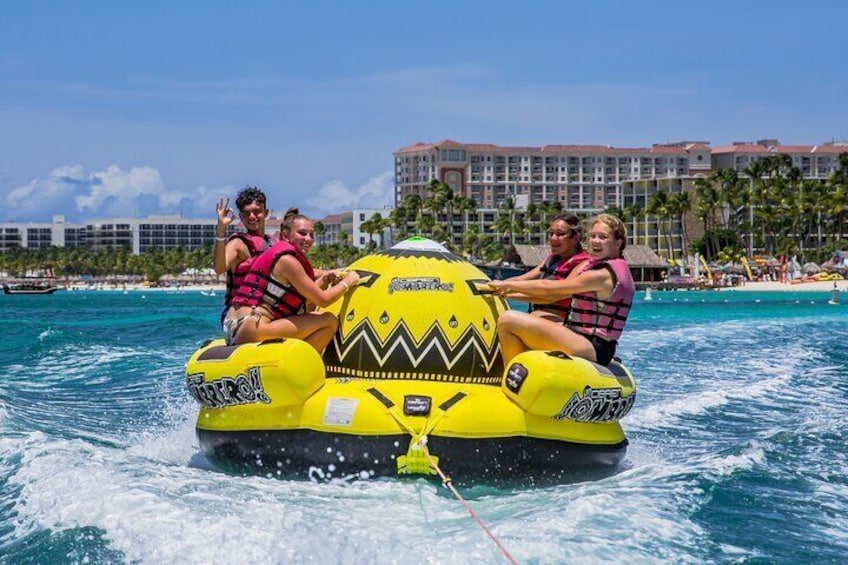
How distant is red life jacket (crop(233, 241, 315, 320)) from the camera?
21.6 feet

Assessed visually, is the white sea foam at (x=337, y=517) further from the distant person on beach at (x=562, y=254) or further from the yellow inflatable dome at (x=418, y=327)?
the distant person on beach at (x=562, y=254)

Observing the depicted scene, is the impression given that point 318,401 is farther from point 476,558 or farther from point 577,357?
point 476,558

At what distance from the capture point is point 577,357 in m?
6.29

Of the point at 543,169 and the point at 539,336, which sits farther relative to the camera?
the point at 543,169

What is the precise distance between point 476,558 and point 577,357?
1961 mm

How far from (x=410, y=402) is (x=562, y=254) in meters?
1.55

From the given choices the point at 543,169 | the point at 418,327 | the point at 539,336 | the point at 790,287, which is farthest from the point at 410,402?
the point at 543,169

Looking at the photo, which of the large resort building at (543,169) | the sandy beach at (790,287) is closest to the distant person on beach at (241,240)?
the sandy beach at (790,287)

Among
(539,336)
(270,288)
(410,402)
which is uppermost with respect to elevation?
(270,288)

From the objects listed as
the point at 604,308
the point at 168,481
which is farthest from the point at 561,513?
the point at 168,481

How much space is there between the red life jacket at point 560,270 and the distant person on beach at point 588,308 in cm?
20

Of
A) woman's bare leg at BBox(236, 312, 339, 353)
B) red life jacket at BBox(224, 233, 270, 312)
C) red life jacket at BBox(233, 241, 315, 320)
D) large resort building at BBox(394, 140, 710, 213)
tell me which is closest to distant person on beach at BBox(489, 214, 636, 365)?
woman's bare leg at BBox(236, 312, 339, 353)

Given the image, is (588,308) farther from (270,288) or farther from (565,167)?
(565,167)

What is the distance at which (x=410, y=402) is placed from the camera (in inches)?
242
